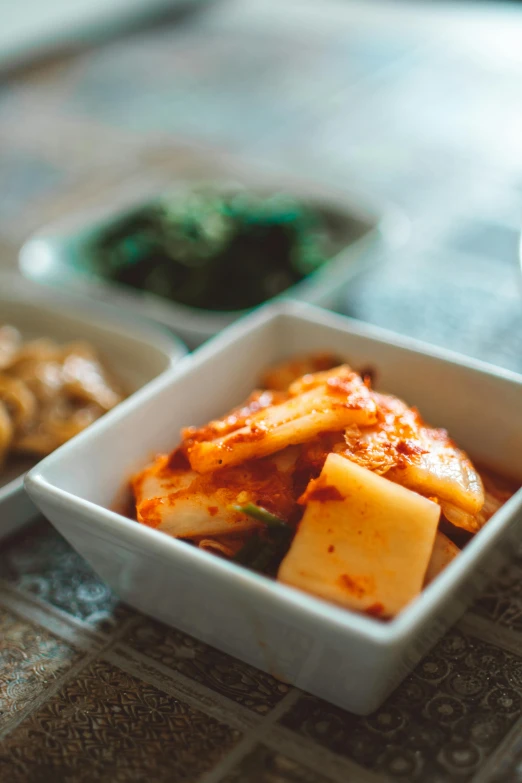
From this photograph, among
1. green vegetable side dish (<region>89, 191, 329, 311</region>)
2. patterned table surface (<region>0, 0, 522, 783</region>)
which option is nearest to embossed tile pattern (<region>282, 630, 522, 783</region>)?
patterned table surface (<region>0, 0, 522, 783</region>)

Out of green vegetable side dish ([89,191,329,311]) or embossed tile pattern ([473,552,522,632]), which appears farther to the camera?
green vegetable side dish ([89,191,329,311])

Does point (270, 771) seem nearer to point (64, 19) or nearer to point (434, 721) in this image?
point (434, 721)

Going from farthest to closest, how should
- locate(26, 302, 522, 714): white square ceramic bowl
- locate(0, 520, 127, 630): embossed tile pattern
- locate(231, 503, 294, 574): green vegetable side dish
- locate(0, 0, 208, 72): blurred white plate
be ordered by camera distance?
1. locate(0, 0, 208, 72): blurred white plate
2. locate(0, 520, 127, 630): embossed tile pattern
3. locate(231, 503, 294, 574): green vegetable side dish
4. locate(26, 302, 522, 714): white square ceramic bowl

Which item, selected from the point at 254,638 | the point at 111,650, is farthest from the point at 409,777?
the point at 111,650

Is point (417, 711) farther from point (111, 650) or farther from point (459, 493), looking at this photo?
point (111, 650)

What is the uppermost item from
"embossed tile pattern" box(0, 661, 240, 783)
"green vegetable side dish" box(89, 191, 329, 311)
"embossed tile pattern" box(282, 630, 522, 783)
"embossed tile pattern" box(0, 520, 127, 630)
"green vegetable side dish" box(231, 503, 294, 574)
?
"green vegetable side dish" box(231, 503, 294, 574)

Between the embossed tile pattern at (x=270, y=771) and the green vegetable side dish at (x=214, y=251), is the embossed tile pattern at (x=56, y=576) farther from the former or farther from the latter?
the green vegetable side dish at (x=214, y=251)

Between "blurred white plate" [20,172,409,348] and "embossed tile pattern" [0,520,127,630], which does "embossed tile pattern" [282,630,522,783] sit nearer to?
"embossed tile pattern" [0,520,127,630]
